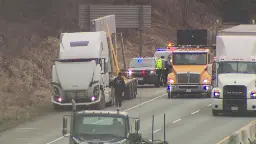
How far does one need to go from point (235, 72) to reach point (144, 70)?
15.2 metres

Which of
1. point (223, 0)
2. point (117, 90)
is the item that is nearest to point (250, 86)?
point (117, 90)

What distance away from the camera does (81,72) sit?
35250 millimetres

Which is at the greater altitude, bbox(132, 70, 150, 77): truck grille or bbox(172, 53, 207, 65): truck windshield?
bbox(172, 53, 207, 65): truck windshield

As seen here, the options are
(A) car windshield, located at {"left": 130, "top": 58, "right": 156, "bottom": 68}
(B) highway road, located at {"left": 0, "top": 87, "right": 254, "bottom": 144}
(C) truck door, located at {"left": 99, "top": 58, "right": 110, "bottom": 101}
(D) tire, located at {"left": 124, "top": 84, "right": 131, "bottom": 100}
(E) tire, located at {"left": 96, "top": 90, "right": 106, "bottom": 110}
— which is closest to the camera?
(B) highway road, located at {"left": 0, "top": 87, "right": 254, "bottom": 144}

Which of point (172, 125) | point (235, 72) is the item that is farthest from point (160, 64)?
point (172, 125)

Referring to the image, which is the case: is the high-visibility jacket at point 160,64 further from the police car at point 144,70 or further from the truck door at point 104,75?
the truck door at point 104,75

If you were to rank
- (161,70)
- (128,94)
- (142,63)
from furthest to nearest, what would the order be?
1. (161,70)
2. (142,63)
3. (128,94)

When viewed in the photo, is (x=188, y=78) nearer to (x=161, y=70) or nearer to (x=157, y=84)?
(x=161, y=70)

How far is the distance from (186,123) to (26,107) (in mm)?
8644

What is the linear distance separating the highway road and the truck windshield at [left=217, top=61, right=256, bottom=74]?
88.5 inches

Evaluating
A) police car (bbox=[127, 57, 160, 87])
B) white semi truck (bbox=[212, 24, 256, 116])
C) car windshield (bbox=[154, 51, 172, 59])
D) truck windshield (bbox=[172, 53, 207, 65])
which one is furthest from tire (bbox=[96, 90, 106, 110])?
car windshield (bbox=[154, 51, 172, 59])

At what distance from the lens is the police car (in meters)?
48.8

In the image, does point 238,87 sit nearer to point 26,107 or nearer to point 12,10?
point 26,107

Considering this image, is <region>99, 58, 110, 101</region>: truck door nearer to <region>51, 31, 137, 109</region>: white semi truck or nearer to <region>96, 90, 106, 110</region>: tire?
<region>51, 31, 137, 109</region>: white semi truck
